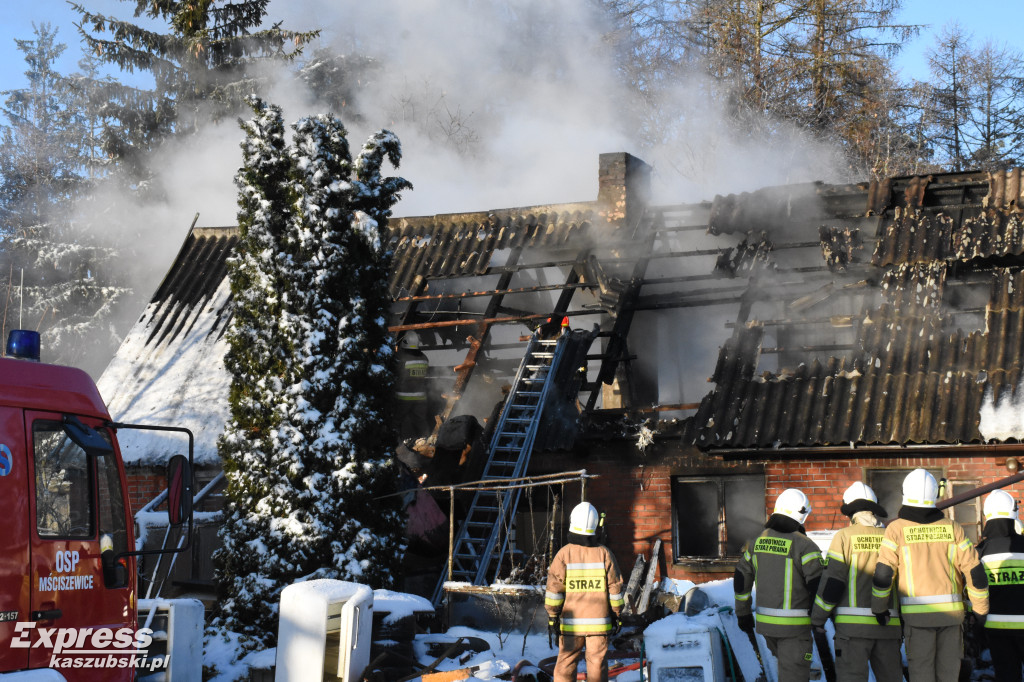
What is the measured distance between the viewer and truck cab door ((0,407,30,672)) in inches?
203

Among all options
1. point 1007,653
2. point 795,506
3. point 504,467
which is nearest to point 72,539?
point 795,506

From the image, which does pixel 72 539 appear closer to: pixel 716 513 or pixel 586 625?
pixel 586 625

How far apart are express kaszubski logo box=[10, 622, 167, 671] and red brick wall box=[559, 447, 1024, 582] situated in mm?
6514

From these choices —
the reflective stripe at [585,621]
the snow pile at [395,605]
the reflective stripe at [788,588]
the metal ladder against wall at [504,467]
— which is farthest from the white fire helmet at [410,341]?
the reflective stripe at [788,588]

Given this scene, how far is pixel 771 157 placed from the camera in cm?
2702

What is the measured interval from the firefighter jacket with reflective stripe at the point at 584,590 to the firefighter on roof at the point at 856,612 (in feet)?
4.74

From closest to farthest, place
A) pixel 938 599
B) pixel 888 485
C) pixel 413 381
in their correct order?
1. pixel 938 599
2. pixel 888 485
3. pixel 413 381

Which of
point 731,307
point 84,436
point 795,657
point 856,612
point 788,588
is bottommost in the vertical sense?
point 795,657

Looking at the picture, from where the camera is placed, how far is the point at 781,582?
23.5ft

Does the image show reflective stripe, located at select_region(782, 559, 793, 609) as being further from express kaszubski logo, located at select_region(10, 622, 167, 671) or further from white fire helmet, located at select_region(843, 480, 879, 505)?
express kaszubski logo, located at select_region(10, 622, 167, 671)

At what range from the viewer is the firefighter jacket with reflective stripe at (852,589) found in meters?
7.04

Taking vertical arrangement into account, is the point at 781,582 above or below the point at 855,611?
above

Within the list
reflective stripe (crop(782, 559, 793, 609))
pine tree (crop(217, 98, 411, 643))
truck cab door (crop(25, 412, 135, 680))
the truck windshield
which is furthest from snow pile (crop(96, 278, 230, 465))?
reflective stripe (crop(782, 559, 793, 609))

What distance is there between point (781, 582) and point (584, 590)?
1.42 m
